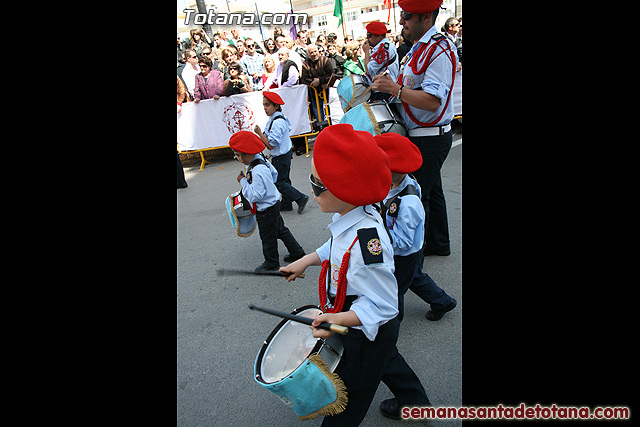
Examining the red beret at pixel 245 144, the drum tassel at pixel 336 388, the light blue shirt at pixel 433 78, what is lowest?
the drum tassel at pixel 336 388

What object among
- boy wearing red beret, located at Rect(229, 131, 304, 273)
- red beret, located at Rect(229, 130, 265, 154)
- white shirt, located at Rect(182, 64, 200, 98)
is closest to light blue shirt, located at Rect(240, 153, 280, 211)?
boy wearing red beret, located at Rect(229, 131, 304, 273)

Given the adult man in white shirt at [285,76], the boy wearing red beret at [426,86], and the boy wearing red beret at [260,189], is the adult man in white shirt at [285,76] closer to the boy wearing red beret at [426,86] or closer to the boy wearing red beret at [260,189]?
the boy wearing red beret at [260,189]

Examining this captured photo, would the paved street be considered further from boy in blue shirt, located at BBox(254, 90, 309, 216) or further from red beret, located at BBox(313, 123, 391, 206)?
red beret, located at BBox(313, 123, 391, 206)

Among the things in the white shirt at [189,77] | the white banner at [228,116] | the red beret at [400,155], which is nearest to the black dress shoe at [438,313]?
the red beret at [400,155]

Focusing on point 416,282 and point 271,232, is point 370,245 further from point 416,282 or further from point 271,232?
point 271,232

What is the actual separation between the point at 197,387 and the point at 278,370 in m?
1.21

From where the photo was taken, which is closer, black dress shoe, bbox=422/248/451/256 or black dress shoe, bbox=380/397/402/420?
black dress shoe, bbox=380/397/402/420

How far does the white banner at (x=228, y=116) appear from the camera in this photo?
315 inches

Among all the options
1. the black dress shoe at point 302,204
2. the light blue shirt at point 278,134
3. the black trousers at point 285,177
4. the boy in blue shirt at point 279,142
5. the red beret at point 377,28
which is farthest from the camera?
the black dress shoe at point 302,204

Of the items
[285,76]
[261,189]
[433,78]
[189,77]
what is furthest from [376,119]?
[189,77]

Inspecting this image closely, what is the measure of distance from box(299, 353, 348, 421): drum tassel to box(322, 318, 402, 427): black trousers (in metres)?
0.05

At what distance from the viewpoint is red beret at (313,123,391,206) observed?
1.48 metres

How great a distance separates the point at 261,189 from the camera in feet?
11.4

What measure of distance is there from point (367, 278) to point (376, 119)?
73.1 inches
